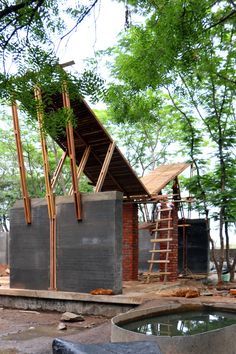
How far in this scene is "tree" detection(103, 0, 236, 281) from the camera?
576 centimetres

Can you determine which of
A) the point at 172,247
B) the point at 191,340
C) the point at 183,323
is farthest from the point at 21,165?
the point at 191,340

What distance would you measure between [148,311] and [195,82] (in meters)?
6.59

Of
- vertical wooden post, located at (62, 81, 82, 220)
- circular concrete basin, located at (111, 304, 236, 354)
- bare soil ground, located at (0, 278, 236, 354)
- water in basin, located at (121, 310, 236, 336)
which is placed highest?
vertical wooden post, located at (62, 81, 82, 220)

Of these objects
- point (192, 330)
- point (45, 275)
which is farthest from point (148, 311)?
point (45, 275)

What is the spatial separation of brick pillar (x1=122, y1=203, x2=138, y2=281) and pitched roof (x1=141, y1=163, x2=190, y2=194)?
2.50 feet

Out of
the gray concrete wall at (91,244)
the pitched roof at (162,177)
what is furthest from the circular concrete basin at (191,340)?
the pitched roof at (162,177)

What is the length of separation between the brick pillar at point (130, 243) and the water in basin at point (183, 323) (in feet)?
18.4

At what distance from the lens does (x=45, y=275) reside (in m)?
10.0

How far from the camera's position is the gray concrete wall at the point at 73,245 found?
9.17 meters

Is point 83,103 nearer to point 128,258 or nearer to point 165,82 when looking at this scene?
point 165,82

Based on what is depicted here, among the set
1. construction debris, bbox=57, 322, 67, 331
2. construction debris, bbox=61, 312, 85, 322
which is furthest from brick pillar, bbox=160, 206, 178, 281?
construction debris, bbox=57, 322, 67, 331

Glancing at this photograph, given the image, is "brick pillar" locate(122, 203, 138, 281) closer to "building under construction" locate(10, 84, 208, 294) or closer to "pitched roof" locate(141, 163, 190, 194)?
"building under construction" locate(10, 84, 208, 294)

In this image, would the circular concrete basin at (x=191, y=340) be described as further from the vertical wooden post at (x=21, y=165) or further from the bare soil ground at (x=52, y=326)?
the vertical wooden post at (x=21, y=165)

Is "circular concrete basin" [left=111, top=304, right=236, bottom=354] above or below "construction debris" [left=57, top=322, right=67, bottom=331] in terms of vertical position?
above
